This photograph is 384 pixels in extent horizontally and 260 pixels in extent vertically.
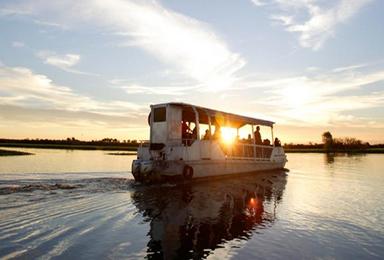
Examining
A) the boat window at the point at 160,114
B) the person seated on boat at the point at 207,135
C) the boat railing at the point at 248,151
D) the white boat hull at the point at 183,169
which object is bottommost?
the white boat hull at the point at 183,169

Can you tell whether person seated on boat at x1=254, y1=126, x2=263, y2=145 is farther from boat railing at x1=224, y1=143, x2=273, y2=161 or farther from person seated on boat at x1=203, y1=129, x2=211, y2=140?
person seated on boat at x1=203, y1=129, x2=211, y2=140

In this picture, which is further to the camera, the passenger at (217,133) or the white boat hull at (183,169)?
the passenger at (217,133)

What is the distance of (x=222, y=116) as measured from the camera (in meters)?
25.5

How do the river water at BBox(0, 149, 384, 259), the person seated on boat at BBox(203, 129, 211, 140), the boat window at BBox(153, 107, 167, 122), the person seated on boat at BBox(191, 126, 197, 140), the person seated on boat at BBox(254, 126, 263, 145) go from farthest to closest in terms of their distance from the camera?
1. the person seated on boat at BBox(254, 126, 263, 145)
2. the person seated on boat at BBox(203, 129, 211, 140)
3. the person seated on boat at BBox(191, 126, 197, 140)
4. the boat window at BBox(153, 107, 167, 122)
5. the river water at BBox(0, 149, 384, 259)

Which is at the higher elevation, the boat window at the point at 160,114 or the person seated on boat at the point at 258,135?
the boat window at the point at 160,114

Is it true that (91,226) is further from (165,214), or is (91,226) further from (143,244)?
(165,214)

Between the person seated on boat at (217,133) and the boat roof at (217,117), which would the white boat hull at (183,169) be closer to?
the person seated on boat at (217,133)

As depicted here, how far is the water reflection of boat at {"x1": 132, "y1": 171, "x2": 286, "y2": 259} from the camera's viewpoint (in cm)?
831

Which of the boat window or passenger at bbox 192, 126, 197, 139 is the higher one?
the boat window

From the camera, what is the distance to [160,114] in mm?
22203

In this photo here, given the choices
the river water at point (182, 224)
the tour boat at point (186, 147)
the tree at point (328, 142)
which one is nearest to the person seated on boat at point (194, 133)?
the tour boat at point (186, 147)

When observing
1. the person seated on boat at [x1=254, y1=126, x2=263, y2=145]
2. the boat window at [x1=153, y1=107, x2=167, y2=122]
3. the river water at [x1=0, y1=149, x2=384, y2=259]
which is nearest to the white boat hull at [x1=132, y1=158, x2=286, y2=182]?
the river water at [x1=0, y1=149, x2=384, y2=259]

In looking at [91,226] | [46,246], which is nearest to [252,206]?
[91,226]

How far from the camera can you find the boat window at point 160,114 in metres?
22.0
